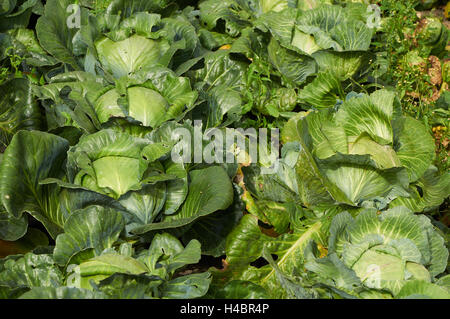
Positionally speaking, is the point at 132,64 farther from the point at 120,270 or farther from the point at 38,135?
the point at 120,270

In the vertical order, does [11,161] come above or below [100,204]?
above

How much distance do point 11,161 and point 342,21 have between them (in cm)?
265

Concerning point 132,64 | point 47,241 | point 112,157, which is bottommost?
point 47,241

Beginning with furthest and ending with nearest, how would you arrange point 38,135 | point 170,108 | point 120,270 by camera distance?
1. point 170,108
2. point 38,135
3. point 120,270

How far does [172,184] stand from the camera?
292 cm

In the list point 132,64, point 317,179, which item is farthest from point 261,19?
point 317,179

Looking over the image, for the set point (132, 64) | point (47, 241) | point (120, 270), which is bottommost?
point (47, 241)

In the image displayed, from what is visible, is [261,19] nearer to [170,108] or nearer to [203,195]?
[170,108]

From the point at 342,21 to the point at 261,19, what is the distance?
2.03 feet

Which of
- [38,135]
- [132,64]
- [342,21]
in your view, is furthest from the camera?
[342,21]

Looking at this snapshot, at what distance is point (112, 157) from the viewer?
284cm

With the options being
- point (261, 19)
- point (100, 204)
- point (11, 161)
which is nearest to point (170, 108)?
point (100, 204)

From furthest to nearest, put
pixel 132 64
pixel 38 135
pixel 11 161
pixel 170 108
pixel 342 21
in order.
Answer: pixel 342 21, pixel 132 64, pixel 170 108, pixel 38 135, pixel 11 161

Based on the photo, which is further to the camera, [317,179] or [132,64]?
[132,64]
